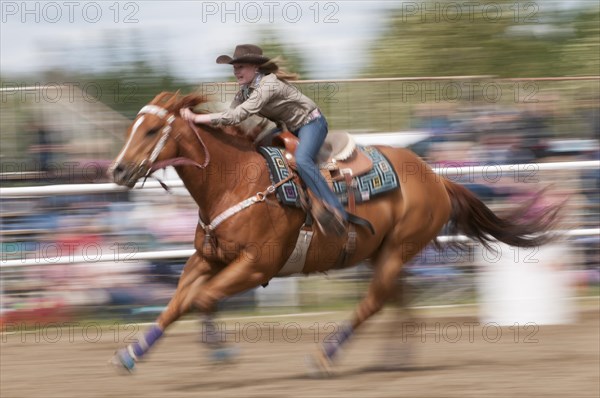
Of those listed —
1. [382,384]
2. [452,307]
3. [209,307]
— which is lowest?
[452,307]

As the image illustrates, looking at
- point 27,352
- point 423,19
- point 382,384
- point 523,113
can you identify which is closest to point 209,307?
point 382,384

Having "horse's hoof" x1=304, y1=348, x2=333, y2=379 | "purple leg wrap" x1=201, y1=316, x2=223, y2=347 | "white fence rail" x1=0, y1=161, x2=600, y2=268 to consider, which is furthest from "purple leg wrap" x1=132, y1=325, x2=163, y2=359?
"white fence rail" x1=0, y1=161, x2=600, y2=268

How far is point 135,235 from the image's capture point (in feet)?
29.1

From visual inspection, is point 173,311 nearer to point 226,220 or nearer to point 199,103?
point 226,220

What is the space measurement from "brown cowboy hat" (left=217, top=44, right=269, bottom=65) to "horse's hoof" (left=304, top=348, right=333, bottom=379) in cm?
189

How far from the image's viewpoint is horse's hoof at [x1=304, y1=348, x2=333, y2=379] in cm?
667

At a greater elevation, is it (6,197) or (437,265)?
(6,197)

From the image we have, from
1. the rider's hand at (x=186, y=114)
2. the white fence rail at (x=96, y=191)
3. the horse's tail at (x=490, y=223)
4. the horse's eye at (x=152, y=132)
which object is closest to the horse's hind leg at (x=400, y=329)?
the horse's tail at (x=490, y=223)

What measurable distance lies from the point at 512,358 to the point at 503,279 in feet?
4.54

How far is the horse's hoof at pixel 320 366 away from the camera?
667 cm

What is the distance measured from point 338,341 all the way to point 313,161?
3.85 feet

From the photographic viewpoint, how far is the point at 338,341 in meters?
6.74

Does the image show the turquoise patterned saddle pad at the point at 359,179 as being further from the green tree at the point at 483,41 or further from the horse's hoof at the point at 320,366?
the green tree at the point at 483,41

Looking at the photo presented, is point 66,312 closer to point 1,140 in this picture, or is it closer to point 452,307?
point 1,140
